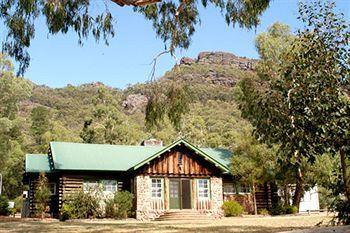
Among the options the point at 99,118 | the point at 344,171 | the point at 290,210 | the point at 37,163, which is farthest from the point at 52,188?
the point at 99,118

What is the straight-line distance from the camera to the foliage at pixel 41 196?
26266 millimetres

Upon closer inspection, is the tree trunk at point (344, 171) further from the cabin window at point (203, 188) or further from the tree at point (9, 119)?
the tree at point (9, 119)

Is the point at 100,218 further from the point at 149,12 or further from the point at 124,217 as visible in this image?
the point at 149,12

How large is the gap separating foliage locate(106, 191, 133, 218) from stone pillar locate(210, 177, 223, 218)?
5.56 metres

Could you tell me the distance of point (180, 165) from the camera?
29.3 metres

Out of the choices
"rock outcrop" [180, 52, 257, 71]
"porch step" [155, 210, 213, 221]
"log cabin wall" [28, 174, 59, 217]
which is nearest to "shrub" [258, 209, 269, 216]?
"porch step" [155, 210, 213, 221]

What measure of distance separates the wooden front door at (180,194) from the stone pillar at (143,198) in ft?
5.26

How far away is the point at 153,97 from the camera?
14.7 meters

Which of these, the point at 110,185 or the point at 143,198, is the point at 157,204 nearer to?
the point at 143,198

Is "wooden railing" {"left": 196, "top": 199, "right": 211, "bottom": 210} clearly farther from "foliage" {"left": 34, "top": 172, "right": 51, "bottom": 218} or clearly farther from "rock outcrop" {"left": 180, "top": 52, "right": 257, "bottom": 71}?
"rock outcrop" {"left": 180, "top": 52, "right": 257, "bottom": 71}

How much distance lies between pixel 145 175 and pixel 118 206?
2.65m

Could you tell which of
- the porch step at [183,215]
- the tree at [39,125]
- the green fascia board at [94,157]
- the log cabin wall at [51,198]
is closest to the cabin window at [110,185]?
the green fascia board at [94,157]

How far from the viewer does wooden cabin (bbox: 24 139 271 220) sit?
27.8 meters

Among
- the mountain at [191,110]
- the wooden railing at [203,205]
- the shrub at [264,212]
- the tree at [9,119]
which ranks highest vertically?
the mountain at [191,110]
